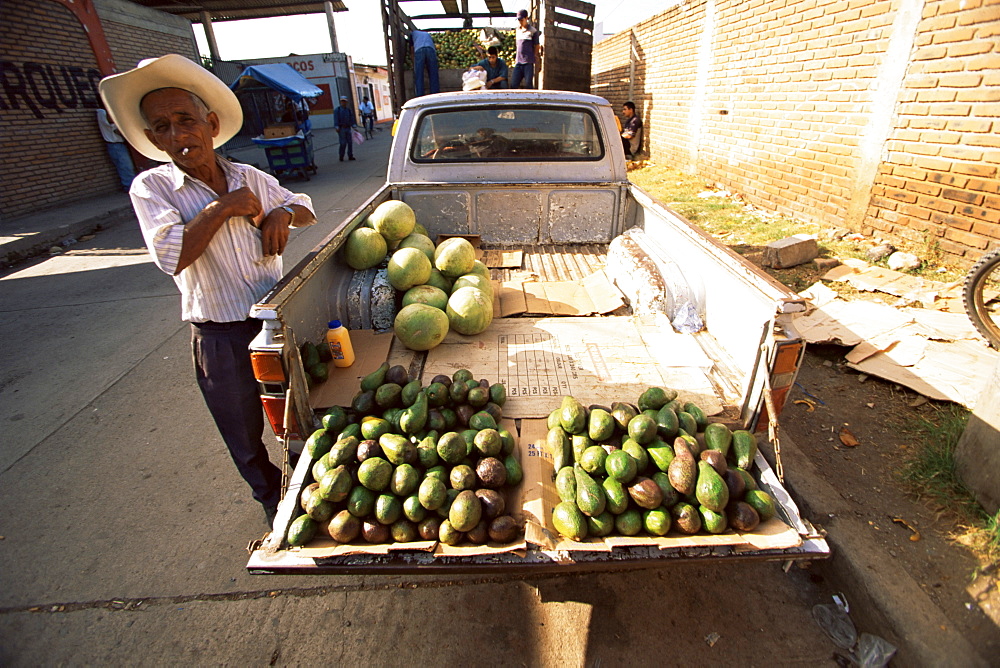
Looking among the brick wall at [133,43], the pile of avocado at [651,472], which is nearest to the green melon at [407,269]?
the pile of avocado at [651,472]

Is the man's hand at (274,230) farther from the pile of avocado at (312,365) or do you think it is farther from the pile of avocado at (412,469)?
the pile of avocado at (412,469)

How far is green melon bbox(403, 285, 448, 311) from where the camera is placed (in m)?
3.19

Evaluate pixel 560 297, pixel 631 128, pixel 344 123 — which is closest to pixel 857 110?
pixel 560 297

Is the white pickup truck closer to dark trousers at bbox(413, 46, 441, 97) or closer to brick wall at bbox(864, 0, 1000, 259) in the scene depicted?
brick wall at bbox(864, 0, 1000, 259)

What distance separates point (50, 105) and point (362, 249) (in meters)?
12.6

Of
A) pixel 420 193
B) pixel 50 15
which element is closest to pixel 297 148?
pixel 50 15

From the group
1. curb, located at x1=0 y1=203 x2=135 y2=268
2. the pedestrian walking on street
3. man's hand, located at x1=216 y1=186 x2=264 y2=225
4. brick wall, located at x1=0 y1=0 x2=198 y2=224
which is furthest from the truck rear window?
the pedestrian walking on street

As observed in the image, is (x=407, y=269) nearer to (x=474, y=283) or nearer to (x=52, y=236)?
(x=474, y=283)

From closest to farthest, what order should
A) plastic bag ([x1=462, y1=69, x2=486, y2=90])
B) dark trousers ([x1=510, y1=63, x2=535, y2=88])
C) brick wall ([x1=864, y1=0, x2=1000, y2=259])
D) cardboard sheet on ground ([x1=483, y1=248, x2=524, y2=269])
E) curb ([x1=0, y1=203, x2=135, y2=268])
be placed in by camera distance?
cardboard sheet on ground ([x1=483, y1=248, x2=524, y2=269]) → brick wall ([x1=864, y1=0, x2=1000, y2=259]) → plastic bag ([x1=462, y1=69, x2=486, y2=90]) → curb ([x1=0, y1=203, x2=135, y2=268]) → dark trousers ([x1=510, y1=63, x2=535, y2=88])

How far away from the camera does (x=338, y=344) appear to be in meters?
2.67

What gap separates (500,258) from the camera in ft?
14.4

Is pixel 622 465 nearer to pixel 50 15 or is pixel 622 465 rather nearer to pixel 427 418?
pixel 427 418

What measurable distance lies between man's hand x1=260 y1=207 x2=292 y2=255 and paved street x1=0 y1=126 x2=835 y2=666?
171 centimetres

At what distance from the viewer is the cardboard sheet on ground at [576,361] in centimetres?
245
